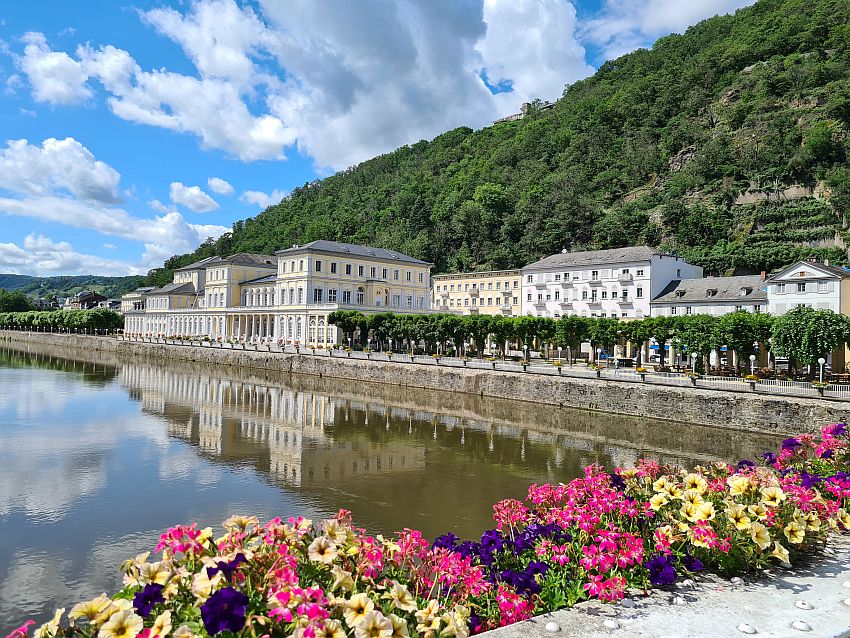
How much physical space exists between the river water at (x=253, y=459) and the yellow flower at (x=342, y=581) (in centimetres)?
778

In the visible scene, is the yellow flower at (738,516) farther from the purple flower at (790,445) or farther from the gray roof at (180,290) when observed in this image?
the gray roof at (180,290)

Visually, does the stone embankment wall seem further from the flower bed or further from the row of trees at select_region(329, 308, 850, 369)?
the flower bed

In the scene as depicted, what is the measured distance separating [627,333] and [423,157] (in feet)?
391

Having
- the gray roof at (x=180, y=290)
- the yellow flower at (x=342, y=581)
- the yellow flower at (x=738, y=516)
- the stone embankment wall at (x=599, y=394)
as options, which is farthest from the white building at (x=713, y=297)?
the gray roof at (x=180, y=290)

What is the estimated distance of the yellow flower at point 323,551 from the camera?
4461 millimetres

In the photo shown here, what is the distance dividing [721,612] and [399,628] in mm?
3062

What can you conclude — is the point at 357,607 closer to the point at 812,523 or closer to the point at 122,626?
the point at 122,626

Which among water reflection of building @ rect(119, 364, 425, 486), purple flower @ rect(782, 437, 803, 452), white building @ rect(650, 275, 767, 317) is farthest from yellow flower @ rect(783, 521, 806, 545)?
white building @ rect(650, 275, 767, 317)

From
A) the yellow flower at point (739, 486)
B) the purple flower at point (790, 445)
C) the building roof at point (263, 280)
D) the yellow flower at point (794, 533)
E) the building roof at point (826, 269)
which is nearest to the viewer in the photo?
the yellow flower at point (794, 533)

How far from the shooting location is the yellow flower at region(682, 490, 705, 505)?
607 cm

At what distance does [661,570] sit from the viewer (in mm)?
5355

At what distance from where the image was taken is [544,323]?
1720 inches

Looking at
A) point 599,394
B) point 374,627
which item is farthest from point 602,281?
point 374,627

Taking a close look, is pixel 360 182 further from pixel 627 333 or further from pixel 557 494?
pixel 557 494
